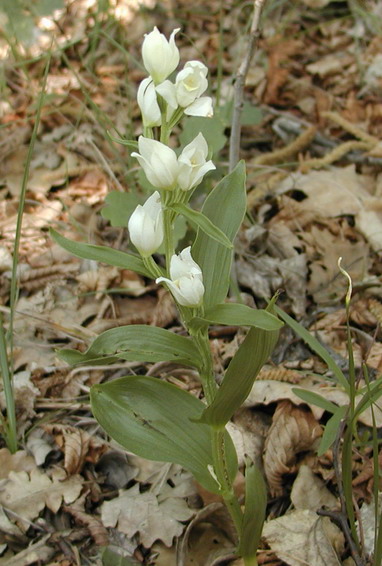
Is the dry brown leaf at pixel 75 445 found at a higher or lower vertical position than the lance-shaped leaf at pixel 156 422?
lower

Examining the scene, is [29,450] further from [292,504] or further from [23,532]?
[292,504]

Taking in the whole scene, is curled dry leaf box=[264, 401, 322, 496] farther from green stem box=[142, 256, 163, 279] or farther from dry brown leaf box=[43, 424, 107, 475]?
green stem box=[142, 256, 163, 279]

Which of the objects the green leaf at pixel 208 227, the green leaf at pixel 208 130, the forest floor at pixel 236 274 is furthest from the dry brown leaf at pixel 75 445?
the green leaf at pixel 208 130

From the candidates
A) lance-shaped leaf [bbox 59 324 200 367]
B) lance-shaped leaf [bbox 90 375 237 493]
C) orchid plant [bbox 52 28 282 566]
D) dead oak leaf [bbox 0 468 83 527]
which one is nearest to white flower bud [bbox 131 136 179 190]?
orchid plant [bbox 52 28 282 566]

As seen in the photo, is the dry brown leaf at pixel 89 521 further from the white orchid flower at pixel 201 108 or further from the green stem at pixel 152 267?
the white orchid flower at pixel 201 108

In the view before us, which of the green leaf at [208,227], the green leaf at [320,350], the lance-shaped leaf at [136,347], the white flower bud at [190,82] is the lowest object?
the green leaf at [320,350]

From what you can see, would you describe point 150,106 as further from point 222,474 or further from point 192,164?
point 222,474

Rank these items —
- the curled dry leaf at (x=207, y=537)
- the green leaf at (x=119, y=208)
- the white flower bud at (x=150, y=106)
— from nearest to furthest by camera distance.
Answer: the white flower bud at (x=150, y=106) < the curled dry leaf at (x=207, y=537) < the green leaf at (x=119, y=208)
